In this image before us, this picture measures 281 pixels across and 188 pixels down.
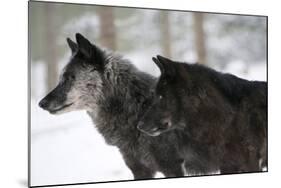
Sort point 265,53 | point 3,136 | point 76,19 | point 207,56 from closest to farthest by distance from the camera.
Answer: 1. point 3,136
2. point 76,19
3. point 207,56
4. point 265,53

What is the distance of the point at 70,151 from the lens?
3.32 meters

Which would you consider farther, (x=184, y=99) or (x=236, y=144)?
(x=236, y=144)

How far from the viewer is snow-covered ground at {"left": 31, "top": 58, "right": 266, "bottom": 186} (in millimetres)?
3222

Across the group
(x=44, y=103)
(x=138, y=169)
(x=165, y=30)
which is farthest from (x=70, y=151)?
(x=165, y=30)

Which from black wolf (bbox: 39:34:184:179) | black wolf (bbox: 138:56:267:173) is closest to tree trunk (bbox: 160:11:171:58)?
black wolf (bbox: 138:56:267:173)

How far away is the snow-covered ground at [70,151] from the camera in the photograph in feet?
10.6

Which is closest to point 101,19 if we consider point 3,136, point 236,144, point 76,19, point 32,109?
point 76,19

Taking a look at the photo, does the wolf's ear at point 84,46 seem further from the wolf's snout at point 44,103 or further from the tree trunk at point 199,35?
the tree trunk at point 199,35

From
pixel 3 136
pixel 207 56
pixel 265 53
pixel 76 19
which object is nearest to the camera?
pixel 3 136

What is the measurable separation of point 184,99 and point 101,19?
34.9 inches

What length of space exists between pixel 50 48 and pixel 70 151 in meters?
0.78

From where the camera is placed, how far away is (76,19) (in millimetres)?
3346

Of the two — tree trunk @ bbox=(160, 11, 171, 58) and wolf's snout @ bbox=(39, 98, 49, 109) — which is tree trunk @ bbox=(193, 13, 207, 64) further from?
wolf's snout @ bbox=(39, 98, 49, 109)
